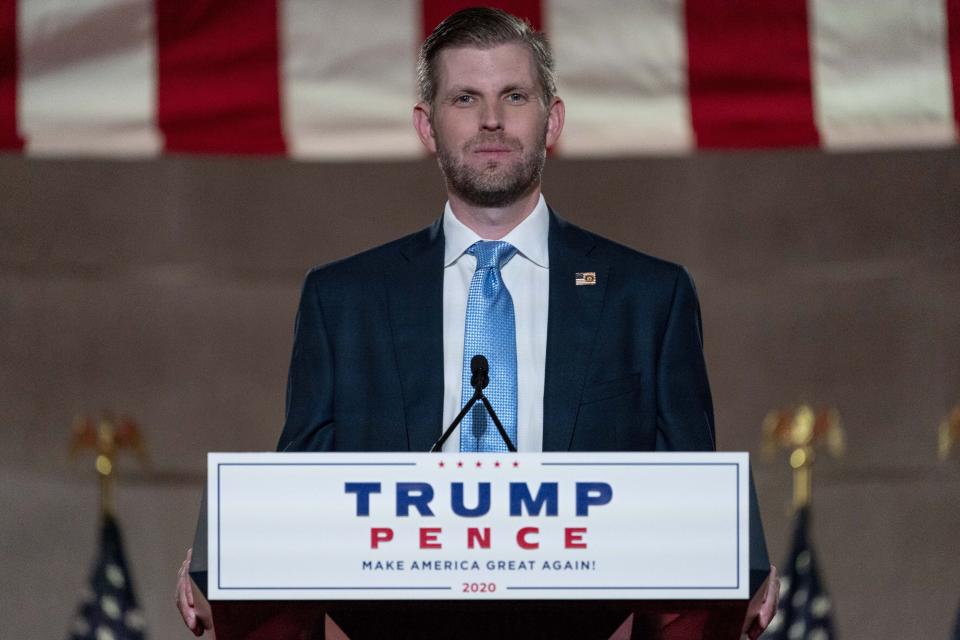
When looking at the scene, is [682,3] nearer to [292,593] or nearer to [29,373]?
[292,593]

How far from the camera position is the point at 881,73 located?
3260 millimetres

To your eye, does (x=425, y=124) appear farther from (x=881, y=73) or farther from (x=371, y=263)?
(x=881, y=73)

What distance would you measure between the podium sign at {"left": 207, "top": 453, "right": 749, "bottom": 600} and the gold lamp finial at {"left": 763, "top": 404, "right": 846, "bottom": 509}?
11.1 ft

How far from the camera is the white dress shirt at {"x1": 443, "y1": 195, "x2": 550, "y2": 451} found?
6.35ft

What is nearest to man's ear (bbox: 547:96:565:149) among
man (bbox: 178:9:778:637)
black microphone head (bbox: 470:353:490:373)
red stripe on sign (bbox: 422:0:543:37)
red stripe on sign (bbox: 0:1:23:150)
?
man (bbox: 178:9:778:637)

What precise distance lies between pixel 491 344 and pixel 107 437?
3.19 meters

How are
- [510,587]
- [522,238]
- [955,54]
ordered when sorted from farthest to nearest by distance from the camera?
[955,54] < [522,238] < [510,587]

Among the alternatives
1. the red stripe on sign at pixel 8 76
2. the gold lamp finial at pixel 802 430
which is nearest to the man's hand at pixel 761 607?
the red stripe on sign at pixel 8 76

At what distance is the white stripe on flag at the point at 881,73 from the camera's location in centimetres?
323

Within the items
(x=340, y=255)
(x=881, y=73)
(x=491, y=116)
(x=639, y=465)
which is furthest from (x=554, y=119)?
(x=340, y=255)

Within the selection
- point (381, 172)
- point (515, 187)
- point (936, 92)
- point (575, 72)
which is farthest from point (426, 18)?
point (381, 172)

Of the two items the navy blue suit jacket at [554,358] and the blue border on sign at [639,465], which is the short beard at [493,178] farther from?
the blue border on sign at [639,465]

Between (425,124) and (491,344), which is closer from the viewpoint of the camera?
(491,344)

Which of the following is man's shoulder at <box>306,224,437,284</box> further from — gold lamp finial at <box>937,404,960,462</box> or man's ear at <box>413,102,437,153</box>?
gold lamp finial at <box>937,404,960,462</box>
